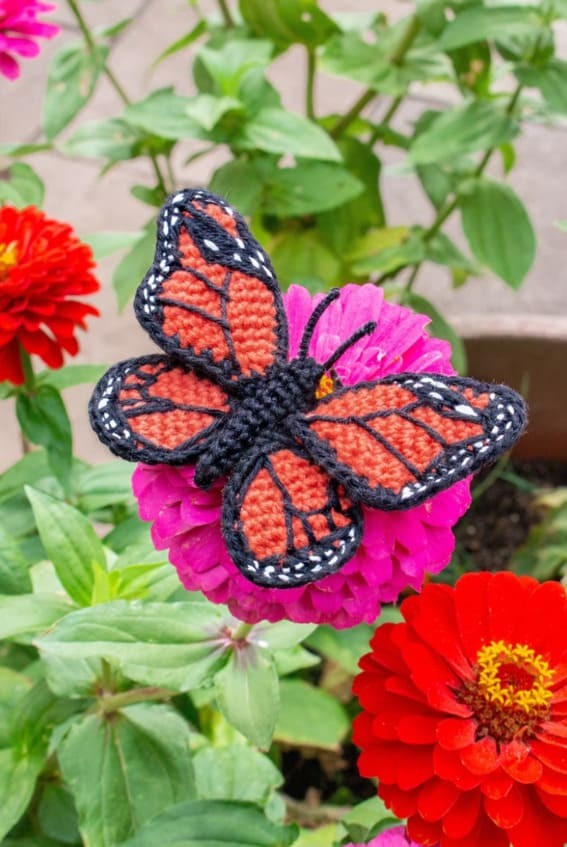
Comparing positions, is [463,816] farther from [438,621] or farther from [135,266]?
[135,266]

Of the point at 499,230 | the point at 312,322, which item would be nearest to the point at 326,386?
the point at 312,322

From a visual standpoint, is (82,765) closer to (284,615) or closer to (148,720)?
(148,720)

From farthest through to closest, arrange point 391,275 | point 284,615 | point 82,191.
Result: point 82,191 < point 391,275 < point 284,615

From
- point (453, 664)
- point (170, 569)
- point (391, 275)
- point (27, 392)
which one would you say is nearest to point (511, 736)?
point (453, 664)

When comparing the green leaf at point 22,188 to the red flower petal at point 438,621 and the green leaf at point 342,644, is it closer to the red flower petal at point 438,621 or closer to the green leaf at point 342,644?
the green leaf at point 342,644

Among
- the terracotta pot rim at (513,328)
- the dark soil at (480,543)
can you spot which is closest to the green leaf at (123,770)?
the dark soil at (480,543)

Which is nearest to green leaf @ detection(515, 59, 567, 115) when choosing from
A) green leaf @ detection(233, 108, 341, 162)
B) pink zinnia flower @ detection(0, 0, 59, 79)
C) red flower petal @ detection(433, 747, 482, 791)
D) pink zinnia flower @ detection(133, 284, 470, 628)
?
green leaf @ detection(233, 108, 341, 162)

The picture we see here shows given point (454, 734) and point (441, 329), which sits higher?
point (454, 734)
